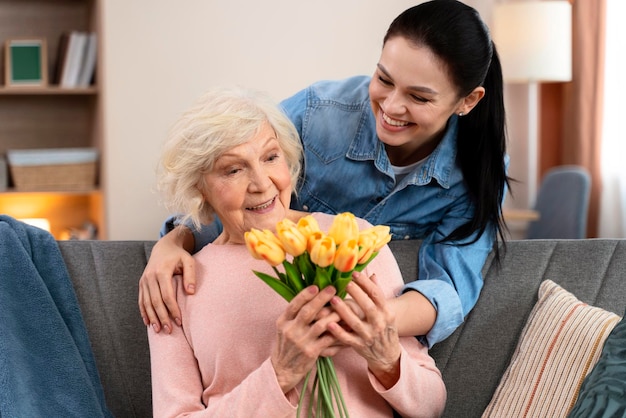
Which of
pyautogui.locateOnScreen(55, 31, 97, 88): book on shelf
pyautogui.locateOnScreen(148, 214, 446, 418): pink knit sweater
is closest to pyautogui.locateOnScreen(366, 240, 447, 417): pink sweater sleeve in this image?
pyautogui.locateOnScreen(148, 214, 446, 418): pink knit sweater

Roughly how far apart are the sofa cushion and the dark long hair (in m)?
0.46

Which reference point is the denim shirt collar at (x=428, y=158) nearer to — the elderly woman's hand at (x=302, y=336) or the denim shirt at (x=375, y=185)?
the denim shirt at (x=375, y=185)

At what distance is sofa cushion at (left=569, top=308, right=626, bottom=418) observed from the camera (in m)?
1.46

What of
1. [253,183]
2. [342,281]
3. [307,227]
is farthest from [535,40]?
[307,227]

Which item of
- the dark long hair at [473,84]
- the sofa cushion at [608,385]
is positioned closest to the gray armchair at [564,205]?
the dark long hair at [473,84]

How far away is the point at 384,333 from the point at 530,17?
342 centimetres

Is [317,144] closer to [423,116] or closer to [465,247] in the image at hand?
[423,116]

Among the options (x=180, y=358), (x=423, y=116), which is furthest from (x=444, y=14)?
(x=180, y=358)

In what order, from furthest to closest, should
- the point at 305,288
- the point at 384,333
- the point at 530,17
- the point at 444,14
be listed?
the point at 530,17, the point at 444,14, the point at 384,333, the point at 305,288

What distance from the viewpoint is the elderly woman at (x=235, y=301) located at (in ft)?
5.43

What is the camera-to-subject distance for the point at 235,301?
5.71 ft

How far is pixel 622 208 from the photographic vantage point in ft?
15.3

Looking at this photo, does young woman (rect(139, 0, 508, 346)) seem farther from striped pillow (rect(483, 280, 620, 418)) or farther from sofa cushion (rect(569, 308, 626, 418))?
sofa cushion (rect(569, 308, 626, 418))

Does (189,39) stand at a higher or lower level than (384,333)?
higher
